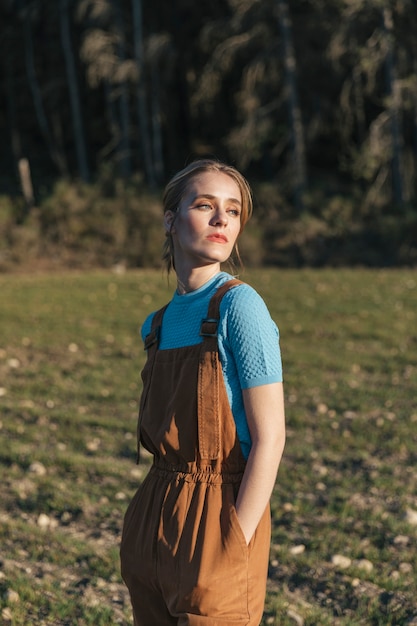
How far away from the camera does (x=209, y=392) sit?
2434mm

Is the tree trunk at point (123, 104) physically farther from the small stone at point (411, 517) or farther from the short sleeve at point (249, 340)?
the short sleeve at point (249, 340)

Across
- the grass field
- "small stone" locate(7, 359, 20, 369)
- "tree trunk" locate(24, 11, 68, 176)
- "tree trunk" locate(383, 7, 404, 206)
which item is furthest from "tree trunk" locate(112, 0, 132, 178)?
"small stone" locate(7, 359, 20, 369)

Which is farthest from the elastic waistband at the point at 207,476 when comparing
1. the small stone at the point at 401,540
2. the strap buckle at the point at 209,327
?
the small stone at the point at 401,540

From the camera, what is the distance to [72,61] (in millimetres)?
35344

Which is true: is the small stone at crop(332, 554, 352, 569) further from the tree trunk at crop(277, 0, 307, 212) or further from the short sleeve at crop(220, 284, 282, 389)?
the tree trunk at crop(277, 0, 307, 212)

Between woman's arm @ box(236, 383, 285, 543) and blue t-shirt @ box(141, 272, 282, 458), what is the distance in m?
0.04

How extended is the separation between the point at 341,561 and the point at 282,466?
2.02 m

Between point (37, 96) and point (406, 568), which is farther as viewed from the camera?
point (37, 96)

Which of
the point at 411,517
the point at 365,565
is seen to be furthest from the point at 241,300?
the point at 411,517

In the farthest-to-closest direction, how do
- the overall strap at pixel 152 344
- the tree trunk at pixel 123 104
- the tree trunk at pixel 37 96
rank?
the tree trunk at pixel 37 96
the tree trunk at pixel 123 104
the overall strap at pixel 152 344

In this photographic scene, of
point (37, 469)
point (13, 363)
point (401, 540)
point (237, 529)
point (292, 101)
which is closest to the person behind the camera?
point (237, 529)

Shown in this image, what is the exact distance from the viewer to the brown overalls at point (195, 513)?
238 cm

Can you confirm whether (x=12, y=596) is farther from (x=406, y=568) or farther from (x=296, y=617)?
(x=406, y=568)

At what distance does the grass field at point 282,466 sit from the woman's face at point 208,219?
2498 mm
